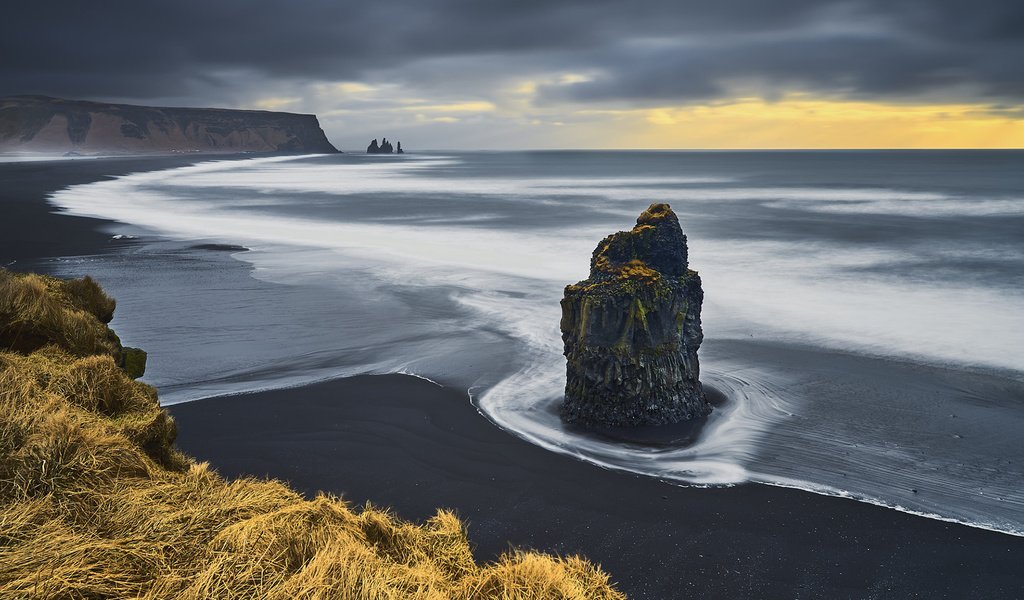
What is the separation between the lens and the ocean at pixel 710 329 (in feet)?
30.5

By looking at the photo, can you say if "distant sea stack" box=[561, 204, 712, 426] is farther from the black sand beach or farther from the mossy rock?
the mossy rock

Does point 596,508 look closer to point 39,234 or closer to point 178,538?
point 178,538

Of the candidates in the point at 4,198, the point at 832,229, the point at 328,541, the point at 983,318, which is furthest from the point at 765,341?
the point at 4,198

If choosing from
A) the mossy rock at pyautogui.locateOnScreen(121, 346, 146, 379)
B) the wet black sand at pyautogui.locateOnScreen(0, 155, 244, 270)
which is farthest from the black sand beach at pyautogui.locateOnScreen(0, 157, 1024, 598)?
the wet black sand at pyautogui.locateOnScreen(0, 155, 244, 270)

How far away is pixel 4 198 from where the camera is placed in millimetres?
44156

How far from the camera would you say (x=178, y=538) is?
366cm

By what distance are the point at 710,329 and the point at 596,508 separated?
938 cm

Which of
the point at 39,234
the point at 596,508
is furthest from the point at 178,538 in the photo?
the point at 39,234

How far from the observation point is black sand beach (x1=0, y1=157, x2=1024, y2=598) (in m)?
6.64

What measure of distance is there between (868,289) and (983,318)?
4305mm

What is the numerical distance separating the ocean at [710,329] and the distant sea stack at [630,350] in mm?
443

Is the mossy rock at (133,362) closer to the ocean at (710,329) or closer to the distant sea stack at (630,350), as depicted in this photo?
the ocean at (710,329)

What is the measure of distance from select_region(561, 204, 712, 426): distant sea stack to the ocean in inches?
17.5

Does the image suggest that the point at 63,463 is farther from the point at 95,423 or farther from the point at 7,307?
the point at 7,307
